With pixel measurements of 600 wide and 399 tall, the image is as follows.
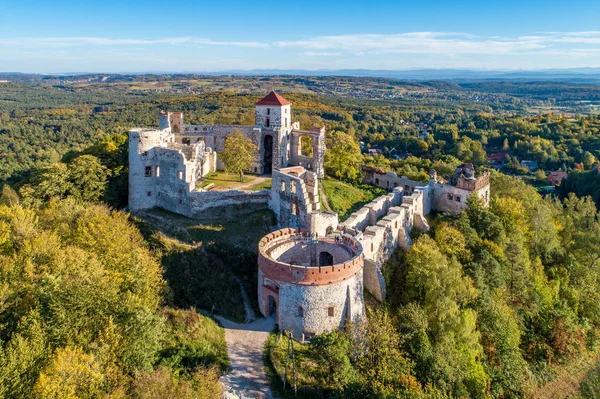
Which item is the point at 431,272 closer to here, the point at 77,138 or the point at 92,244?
the point at 92,244

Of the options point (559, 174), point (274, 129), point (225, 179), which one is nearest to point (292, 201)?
point (225, 179)

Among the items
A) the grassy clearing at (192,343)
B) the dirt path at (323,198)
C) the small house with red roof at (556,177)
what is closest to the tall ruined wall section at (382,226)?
the dirt path at (323,198)

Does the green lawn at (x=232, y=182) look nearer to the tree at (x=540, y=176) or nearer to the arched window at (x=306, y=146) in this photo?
the arched window at (x=306, y=146)

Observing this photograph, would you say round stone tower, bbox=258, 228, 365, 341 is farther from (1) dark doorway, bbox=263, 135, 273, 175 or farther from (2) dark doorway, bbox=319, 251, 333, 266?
(1) dark doorway, bbox=263, 135, 273, 175

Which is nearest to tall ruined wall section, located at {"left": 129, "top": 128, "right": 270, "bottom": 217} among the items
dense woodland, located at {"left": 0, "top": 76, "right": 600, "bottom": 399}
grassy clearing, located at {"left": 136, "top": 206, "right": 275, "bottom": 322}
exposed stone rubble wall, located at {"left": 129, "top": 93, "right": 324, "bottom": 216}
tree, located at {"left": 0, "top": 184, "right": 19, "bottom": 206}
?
exposed stone rubble wall, located at {"left": 129, "top": 93, "right": 324, "bottom": 216}

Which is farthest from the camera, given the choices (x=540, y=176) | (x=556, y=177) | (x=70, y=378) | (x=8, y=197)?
(x=556, y=177)

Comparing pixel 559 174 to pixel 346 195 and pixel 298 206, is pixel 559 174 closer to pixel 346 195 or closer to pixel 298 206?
pixel 346 195
